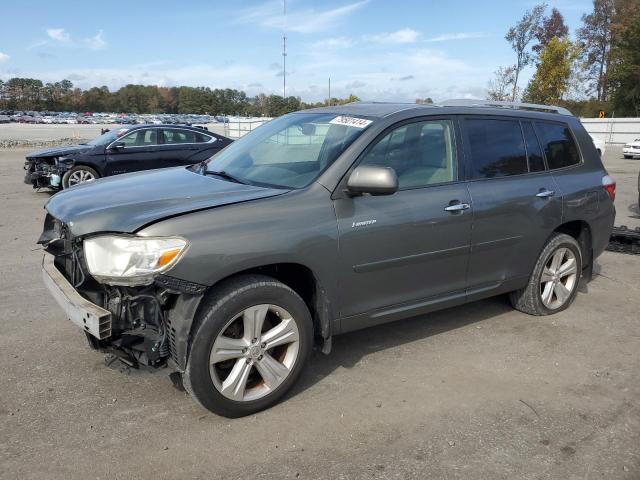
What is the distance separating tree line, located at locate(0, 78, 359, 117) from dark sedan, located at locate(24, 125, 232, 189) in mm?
94553

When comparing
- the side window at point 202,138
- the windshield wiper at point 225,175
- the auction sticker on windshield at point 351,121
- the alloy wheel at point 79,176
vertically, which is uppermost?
the auction sticker on windshield at point 351,121

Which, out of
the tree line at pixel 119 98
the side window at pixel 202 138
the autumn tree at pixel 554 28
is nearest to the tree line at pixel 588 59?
the autumn tree at pixel 554 28

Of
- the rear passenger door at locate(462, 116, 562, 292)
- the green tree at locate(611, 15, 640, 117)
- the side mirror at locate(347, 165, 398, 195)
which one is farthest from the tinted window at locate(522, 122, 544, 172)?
the green tree at locate(611, 15, 640, 117)

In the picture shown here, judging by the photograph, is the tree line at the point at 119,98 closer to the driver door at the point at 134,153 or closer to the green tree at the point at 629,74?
the green tree at the point at 629,74

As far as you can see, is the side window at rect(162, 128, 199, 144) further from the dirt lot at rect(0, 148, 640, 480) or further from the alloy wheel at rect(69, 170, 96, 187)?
the dirt lot at rect(0, 148, 640, 480)

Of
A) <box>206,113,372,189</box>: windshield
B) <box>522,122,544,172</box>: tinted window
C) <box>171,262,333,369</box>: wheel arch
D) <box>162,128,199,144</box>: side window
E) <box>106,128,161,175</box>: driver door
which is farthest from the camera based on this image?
<box>162,128,199,144</box>: side window

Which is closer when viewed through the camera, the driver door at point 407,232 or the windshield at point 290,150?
the driver door at point 407,232

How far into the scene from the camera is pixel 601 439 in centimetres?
316

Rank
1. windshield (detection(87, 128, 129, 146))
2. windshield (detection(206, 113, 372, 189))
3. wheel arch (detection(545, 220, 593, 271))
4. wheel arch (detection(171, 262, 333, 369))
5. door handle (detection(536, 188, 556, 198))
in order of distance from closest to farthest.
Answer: wheel arch (detection(171, 262, 333, 369)) < windshield (detection(206, 113, 372, 189)) < door handle (detection(536, 188, 556, 198)) < wheel arch (detection(545, 220, 593, 271)) < windshield (detection(87, 128, 129, 146))

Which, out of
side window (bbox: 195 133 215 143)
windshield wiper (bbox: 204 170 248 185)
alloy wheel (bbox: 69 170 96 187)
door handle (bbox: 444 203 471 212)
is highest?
side window (bbox: 195 133 215 143)

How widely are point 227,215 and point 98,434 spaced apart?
1.42 m

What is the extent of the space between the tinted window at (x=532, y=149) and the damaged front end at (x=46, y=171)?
9589mm

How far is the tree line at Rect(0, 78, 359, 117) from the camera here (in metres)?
118

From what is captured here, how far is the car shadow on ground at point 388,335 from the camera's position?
3959 millimetres
